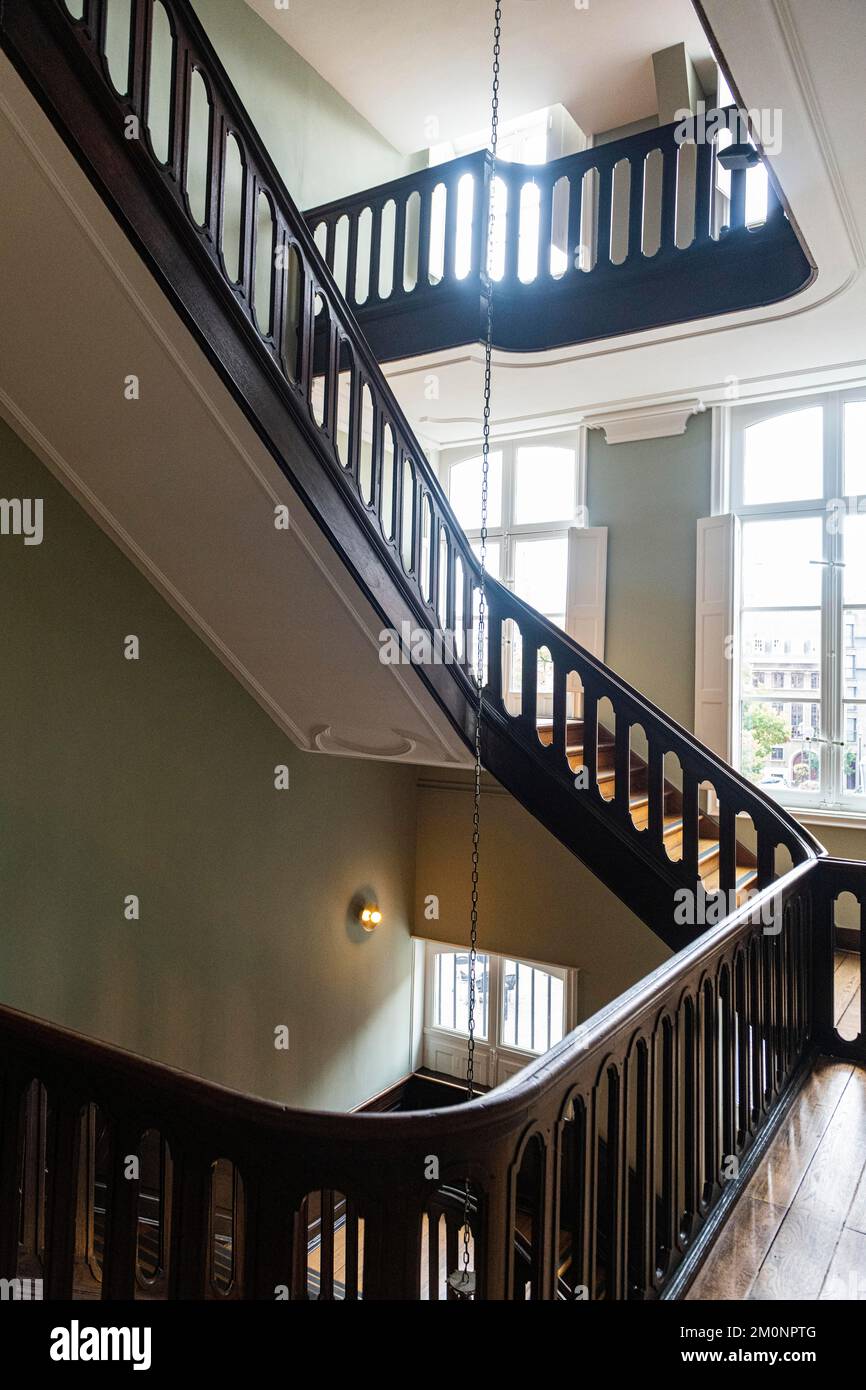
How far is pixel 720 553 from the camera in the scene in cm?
620

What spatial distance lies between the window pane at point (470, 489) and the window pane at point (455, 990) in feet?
12.4

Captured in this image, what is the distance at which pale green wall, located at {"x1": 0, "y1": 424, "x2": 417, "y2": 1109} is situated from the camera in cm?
405

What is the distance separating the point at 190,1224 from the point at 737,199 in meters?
5.26

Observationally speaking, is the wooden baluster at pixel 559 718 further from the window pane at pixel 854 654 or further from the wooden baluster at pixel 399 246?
the wooden baluster at pixel 399 246

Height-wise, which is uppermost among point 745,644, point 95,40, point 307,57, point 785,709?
point 307,57

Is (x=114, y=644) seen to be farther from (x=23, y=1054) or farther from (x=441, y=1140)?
(x=441, y=1140)

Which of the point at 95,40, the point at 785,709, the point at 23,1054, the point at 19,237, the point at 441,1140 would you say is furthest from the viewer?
the point at 785,709

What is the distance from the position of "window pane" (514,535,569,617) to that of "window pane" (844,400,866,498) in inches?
85.5

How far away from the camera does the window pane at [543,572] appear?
7230 millimetres

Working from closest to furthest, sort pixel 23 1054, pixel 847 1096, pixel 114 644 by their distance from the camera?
pixel 23 1054, pixel 847 1096, pixel 114 644

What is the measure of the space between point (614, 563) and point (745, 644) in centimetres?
120

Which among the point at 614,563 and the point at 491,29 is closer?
the point at 491,29

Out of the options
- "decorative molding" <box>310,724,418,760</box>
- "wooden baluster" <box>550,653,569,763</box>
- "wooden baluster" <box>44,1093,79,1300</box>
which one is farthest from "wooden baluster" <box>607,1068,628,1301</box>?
"decorative molding" <box>310,724,418,760</box>

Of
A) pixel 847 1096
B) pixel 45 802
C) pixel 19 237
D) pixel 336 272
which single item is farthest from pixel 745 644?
pixel 19 237
